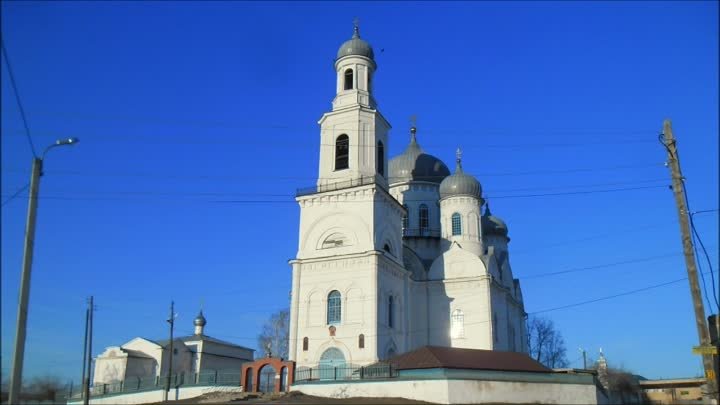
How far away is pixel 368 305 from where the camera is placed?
33844 mm

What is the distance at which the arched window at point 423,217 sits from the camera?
47.6 meters

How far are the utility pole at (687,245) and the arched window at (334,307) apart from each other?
69.3ft

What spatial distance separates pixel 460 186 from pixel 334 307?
46.4 feet

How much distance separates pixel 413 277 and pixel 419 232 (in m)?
5.51

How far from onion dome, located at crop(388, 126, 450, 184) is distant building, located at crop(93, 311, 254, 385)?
681 inches

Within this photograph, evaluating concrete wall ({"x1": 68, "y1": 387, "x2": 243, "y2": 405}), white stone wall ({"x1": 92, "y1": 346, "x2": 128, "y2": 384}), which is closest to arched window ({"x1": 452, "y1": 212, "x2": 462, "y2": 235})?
concrete wall ({"x1": 68, "y1": 387, "x2": 243, "y2": 405})

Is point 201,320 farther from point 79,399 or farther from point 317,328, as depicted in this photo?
point 317,328

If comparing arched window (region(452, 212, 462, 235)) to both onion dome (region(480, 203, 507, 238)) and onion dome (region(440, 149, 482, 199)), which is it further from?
onion dome (region(480, 203, 507, 238))

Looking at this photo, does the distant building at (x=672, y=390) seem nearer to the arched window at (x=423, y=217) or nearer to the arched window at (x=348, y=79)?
the arched window at (x=423, y=217)

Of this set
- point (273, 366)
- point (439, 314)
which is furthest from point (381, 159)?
point (273, 366)

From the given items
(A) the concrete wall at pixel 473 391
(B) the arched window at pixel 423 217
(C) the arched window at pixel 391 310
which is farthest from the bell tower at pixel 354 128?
(A) the concrete wall at pixel 473 391

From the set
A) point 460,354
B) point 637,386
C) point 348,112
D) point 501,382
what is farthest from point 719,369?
point 637,386

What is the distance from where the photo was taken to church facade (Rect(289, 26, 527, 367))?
1355 inches

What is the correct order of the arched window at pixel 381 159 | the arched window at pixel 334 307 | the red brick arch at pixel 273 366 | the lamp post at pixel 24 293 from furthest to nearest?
the arched window at pixel 381 159 < the arched window at pixel 334 307 < the red brick arch at pixel 273 366 < the lamp post at pixel 24 293
